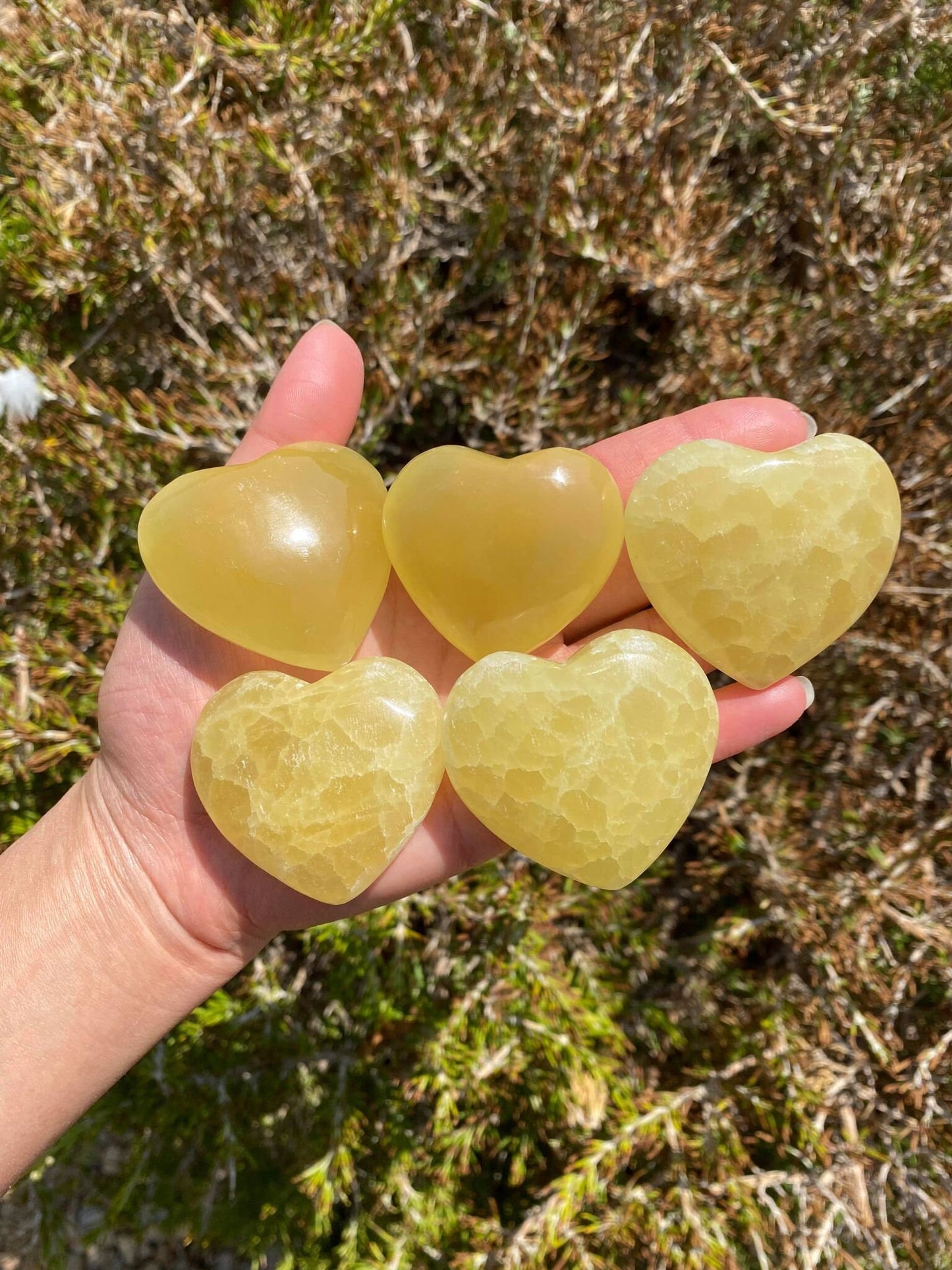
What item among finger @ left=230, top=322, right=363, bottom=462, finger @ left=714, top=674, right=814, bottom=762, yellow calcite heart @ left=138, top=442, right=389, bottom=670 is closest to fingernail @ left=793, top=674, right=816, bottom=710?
finger @ left=714, top=674, right=814, bottom=762

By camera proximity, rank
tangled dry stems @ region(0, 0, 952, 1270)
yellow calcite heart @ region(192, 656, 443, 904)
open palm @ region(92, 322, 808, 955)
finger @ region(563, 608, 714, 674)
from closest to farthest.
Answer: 1. yellow calcite heart @ region(192, 656, 443, 904)
2. open palm @ region(92, 322, 808, 955)
3. finger @ region(563, 608, 714, 674)
4. tangled dry stems @ region(0, 0, 952, 1270)

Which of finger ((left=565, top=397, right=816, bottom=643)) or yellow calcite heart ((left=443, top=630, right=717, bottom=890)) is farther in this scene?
finger ((left=565, top=397, right=816, bottom=643))

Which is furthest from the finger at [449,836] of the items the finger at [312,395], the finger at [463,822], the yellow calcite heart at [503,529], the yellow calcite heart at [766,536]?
the finger at [312,395]

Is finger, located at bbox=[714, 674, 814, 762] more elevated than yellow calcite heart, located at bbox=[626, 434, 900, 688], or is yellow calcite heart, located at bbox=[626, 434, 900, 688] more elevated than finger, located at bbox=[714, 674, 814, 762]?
yellow calcite heart, located at bbox=[626, 434, 900, 688]

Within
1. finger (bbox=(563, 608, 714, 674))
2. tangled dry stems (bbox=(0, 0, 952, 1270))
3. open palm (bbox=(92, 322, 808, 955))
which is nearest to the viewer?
open palm (bbox=(92, 322, 808, 955))

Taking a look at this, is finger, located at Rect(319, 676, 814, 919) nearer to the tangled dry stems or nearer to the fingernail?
the fingernail

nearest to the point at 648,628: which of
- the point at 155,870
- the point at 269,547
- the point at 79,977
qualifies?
the point at 269,547

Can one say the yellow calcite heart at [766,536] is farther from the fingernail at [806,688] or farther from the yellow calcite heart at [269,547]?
the yellow calcite heart at [269,547]

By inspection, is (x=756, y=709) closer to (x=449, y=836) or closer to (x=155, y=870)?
(x=449, y=836)
